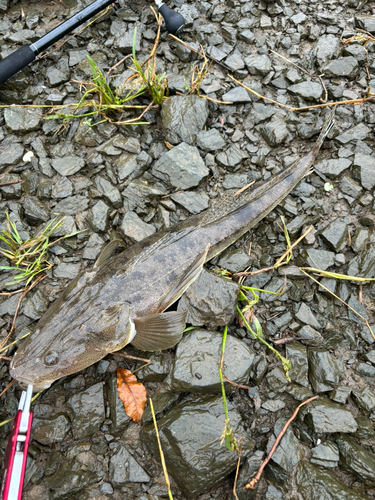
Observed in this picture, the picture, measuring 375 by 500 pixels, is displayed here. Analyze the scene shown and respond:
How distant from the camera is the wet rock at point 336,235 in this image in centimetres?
A: 386

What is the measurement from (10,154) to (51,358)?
2470 mm

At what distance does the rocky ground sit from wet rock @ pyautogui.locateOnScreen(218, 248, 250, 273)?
0.02 m

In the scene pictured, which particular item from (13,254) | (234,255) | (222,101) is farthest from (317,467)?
(222,101)

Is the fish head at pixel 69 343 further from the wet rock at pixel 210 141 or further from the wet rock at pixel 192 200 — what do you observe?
the wet rock at pixel 210 141

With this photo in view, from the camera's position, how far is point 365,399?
10.8 ft

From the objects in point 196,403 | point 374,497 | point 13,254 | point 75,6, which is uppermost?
point 75,6

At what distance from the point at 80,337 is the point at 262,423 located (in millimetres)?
1787

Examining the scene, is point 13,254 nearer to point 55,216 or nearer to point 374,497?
point 55,216

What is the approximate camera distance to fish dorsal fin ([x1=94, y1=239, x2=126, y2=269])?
3367 mm

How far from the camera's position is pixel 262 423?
320cm

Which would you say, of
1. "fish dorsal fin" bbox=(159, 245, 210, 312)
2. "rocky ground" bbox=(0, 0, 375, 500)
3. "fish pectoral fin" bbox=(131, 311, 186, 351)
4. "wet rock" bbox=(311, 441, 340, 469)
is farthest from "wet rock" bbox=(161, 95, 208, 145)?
"wet rock" bbox=(311, 441, 340, 469)

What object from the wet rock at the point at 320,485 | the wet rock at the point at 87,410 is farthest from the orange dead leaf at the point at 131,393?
the wet rock at the point at 320,485

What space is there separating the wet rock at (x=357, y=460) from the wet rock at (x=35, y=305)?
2.94 meters

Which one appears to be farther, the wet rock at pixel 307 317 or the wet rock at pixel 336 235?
the wet rock at pixel 336 235
